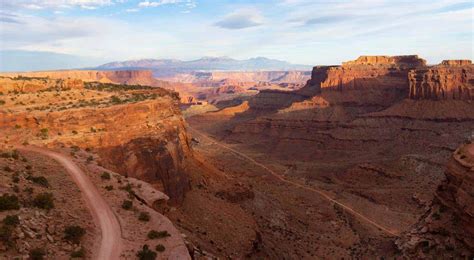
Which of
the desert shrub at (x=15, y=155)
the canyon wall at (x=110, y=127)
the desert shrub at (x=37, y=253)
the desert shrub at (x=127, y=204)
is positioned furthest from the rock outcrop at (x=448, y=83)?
the desert shrub at (x=37, y=253)

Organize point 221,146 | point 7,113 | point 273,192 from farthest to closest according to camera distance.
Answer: point 221,146 → point 273,192 → point 7,113

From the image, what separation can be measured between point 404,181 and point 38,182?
168ft

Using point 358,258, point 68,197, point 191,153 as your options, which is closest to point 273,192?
point 191,153

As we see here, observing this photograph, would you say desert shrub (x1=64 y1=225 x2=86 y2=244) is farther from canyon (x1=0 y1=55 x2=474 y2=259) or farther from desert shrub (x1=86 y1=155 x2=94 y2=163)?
desert shrub (x1=86 y1=155 x2=94 y2=163)

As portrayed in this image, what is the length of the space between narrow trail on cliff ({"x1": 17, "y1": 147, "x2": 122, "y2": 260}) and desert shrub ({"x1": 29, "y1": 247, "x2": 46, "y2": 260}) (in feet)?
6.33

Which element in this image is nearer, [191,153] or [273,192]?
[191,153]

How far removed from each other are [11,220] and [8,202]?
1594 mm

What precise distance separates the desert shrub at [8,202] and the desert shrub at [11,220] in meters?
1.01

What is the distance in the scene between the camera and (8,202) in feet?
60.0

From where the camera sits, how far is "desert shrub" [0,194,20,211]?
1811 centimetres

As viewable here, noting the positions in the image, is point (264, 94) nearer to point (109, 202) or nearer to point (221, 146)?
point (221, 146)

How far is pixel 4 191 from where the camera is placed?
19625mm

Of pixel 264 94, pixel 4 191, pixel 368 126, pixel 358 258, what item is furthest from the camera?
pixel 264 94

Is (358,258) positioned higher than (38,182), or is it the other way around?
(38,182)
